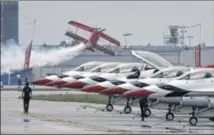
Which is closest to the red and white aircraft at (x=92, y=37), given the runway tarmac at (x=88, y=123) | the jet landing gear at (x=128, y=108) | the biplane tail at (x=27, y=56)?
the biplane tail at (x=27, y=56)

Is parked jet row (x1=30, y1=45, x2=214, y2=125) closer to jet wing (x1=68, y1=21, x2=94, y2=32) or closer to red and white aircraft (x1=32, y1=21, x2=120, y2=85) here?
red and white aircraft (x1=32, y1=21, x2=120, y2=85)

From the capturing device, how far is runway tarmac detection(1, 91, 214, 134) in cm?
3356

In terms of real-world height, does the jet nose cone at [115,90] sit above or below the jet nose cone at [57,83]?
below

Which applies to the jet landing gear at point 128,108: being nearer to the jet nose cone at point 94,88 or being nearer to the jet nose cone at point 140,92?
the jet nose cone at point 94,88

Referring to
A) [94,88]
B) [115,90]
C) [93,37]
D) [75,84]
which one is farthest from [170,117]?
[93,37]

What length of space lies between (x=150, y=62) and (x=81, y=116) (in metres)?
10.9

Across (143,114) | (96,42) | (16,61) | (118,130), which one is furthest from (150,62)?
(96,42)

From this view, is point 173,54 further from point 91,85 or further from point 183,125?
point 183,125

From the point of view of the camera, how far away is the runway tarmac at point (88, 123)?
33562 millimetres

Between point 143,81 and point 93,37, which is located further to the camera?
point 93,37

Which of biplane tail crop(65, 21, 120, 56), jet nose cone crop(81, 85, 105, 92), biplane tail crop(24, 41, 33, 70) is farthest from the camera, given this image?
biplane tail crop(65, 21, 120, 56)

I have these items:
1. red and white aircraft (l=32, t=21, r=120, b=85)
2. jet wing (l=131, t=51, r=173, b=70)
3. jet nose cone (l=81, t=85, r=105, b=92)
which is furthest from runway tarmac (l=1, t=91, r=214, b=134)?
red and white aircraft (l=32, t=21, r=120, b=85)

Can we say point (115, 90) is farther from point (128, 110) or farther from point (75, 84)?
point (75, 84)

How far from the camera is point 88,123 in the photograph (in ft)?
126
